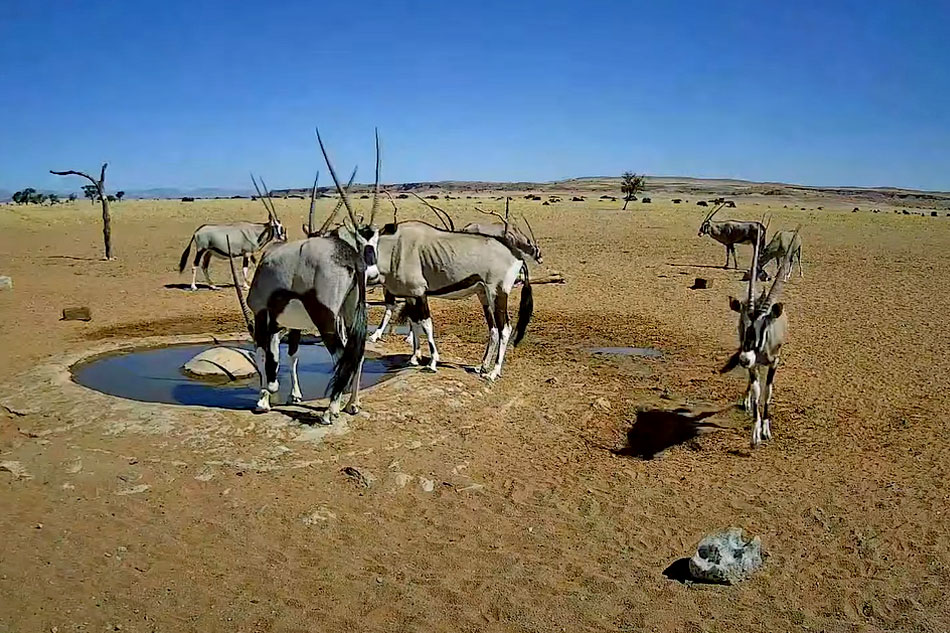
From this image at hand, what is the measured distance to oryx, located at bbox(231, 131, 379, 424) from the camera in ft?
26.3

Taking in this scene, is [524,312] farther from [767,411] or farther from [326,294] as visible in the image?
[326,294]

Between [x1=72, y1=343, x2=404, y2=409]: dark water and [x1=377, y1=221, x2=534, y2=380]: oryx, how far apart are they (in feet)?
4.03

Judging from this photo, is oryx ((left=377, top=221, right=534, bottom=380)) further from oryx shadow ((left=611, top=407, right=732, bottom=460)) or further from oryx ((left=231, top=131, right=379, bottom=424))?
oryx shadow ((left=611, top=407, right=732, bottom=460))

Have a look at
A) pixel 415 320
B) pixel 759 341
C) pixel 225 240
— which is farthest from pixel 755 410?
pixel 225 240

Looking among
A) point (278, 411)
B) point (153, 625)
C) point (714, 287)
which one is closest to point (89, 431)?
point (278, 411)

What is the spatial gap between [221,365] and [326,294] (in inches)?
119

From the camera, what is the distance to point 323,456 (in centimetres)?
758

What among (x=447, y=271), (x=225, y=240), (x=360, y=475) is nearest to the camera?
(x=360, y=475)

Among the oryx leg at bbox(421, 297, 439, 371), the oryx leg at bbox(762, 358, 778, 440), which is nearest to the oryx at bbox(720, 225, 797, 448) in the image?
the oryx leg at bbox(762, 358, 778, 440)

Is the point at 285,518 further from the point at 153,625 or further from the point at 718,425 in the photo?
the point at 718,425

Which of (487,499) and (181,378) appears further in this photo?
(181,378)

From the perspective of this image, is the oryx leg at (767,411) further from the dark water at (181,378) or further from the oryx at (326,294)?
the dark water at (181,378)

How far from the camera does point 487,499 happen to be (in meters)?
6.94

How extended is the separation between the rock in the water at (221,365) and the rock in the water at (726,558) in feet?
21.6
